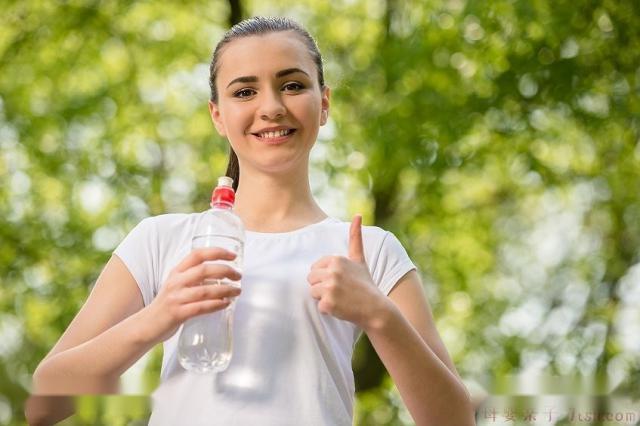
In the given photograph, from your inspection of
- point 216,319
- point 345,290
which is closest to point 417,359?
point 345,290

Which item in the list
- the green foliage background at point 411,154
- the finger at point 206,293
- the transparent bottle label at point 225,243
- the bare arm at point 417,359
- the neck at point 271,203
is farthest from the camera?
the green foliage background at point 411,154

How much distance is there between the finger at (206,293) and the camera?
128 centimetres

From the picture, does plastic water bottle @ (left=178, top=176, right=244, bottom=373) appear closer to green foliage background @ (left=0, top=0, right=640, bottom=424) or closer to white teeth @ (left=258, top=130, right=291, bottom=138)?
white teeth @ (left=258, top=130, right=291, bottom=138)

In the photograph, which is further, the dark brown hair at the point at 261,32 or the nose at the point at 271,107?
the dark brown hair at the point at 261,32

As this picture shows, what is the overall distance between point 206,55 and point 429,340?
6.44m

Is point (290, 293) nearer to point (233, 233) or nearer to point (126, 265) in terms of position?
point (233, 233)

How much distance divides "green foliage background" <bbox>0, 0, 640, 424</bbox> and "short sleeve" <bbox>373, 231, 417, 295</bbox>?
11.0 feet

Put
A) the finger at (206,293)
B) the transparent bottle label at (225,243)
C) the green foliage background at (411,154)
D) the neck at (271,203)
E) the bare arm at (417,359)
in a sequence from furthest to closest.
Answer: the green foliage background at (411,154) → the neck at (271,203) → the transparent bottle label at (225,243) → the bare arm at (417,359) → the finger at (206,293)

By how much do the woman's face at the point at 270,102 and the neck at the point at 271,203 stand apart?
0.03 meters

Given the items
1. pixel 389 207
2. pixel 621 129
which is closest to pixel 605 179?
pixel 621 129

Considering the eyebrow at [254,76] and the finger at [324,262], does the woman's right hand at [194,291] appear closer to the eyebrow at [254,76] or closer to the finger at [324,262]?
the finger at [324,262]

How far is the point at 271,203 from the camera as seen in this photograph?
1673 millimetres

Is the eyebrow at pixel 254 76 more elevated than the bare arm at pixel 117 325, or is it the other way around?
the eyebrow at pixel 254 76

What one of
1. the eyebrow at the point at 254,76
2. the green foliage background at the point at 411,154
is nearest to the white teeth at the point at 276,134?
the eyebrow at the point at 254,76
